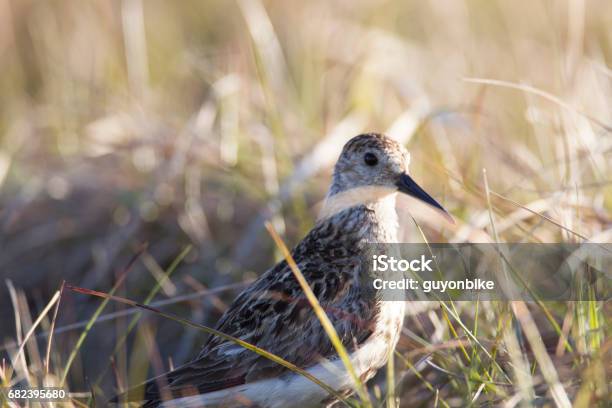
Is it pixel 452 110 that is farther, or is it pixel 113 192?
pixel 113 192

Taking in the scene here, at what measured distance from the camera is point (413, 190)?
148 inches

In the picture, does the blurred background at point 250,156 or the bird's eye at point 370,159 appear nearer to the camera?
the bird's eye at point 370,159

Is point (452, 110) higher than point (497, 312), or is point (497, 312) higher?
point (452, 110)

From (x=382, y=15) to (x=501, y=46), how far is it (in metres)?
1.13

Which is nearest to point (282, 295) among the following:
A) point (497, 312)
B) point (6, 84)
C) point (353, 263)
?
point (353, 263)

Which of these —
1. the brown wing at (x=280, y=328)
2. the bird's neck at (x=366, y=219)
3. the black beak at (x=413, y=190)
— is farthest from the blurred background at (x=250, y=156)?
the brown wing at (x=280, y=328)

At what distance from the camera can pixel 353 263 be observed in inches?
146

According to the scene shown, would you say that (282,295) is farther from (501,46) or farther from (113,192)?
(501,46)

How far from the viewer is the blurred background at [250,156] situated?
14.6 feet

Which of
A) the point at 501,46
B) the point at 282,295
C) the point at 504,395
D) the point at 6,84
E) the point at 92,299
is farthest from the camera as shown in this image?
the point at 6,84

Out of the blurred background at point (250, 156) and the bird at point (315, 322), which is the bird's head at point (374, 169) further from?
the blurred background at point (250, 156)

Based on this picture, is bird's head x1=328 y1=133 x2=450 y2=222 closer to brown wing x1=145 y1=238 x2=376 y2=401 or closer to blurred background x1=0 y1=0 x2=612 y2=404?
blurred background x1=0 y1=0 x2=612 y2=404

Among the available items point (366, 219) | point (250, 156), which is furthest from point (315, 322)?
point (250, 156)

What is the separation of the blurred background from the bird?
1.03ft
